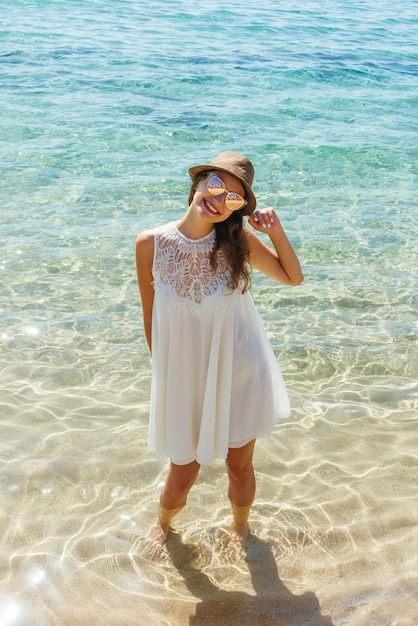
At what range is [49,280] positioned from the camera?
727 centimetres

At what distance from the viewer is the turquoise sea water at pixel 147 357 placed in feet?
12.4

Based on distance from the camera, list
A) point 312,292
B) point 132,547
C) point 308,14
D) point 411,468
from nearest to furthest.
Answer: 1. point 132,547
2. point 411,468
3. point 312,292
4. point 308,14

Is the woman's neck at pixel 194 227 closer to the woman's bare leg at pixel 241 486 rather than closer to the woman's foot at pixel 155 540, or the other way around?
the woman's bare leg at pixel 241 486

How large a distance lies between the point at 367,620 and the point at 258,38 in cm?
1818

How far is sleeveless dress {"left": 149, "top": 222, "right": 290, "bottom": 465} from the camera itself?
333 centimetres

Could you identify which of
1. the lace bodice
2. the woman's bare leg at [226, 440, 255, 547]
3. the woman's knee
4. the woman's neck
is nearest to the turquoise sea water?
the woman's bare leg at [226, 440, 255, 547]

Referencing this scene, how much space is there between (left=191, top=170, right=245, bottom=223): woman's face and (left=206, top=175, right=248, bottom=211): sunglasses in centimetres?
2

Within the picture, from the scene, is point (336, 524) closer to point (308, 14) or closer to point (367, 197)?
point (367, 197)

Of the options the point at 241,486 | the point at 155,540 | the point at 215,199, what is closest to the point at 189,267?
the point at 215,199

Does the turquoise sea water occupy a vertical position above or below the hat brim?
below

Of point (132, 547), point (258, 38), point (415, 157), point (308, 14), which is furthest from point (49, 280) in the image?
point (308, 14)

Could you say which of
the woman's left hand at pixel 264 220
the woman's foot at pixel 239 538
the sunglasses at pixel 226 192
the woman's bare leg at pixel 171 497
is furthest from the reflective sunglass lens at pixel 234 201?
the woman's foot at pixel 239 538

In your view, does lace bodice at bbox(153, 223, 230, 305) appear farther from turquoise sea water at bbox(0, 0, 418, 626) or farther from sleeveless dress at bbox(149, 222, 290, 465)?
turquoise sea water at bbox(0, 0, 418, 626)

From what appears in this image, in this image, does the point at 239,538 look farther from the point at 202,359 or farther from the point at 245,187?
the point at 245,187
